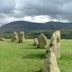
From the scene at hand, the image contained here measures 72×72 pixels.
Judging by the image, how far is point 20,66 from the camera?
26750 millimetres

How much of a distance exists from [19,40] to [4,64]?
87.6ft

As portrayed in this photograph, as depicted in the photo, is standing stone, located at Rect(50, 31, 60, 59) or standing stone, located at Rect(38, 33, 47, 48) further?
standing stone, located at Rect(38, 33, 47, 48)

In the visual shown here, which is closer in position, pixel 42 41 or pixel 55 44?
pixel 55 44

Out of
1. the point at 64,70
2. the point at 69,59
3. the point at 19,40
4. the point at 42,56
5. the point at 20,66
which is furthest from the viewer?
the point at 19,40

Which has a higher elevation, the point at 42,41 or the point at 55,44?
the point at 55,44

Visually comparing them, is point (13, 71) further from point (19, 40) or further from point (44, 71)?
point (19, 40)

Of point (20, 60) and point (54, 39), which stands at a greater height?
point (54, 39)

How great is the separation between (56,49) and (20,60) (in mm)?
4128

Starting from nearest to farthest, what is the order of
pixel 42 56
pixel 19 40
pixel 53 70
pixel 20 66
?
pixel 53 70 < pixel 20 66 < pixel 42 56 < pixel 19 40

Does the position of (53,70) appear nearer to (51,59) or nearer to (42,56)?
(51,59)

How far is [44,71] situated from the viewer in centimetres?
2250

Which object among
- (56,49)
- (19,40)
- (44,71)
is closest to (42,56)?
(56,49)

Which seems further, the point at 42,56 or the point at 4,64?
the point at 42,56

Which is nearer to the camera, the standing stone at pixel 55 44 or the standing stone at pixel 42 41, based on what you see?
the standing stone at pixel 55 44
